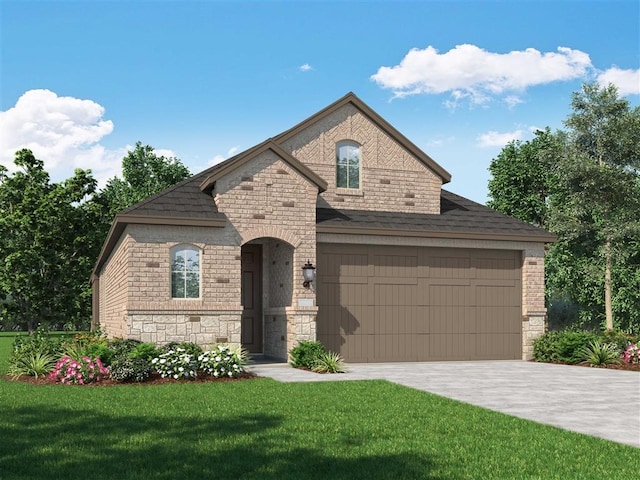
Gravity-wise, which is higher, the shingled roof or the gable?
the gable

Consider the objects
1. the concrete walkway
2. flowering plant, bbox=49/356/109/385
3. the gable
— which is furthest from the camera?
the gable

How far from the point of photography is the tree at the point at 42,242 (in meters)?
41.1

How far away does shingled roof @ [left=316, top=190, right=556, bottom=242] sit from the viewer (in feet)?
66.0

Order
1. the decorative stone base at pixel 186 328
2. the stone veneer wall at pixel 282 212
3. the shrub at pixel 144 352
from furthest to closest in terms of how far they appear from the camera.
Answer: the stone veneer wall at pixel 282 212
the decorative stone base at pixel 186 328
the shrub at pixel 144 352

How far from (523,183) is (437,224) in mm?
21841

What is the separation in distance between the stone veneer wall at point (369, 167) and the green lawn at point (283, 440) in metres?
10.1

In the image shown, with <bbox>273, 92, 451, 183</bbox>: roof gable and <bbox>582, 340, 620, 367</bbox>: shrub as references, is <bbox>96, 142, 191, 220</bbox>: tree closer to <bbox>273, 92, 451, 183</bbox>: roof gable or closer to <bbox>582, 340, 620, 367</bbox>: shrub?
<bbox>273, 92, 451, 183</bbox>: roof gable

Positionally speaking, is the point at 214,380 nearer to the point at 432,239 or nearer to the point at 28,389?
the point at 28,389

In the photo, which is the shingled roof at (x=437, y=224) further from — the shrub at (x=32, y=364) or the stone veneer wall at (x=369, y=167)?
the shrub at (x=32, y=364)

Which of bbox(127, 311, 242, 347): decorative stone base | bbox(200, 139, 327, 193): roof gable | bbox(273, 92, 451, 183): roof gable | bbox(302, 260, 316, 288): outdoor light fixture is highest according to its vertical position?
bbox(273, 92, 451, 183): roof gable

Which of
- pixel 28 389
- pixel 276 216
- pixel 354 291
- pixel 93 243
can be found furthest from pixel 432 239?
pixel 93 243

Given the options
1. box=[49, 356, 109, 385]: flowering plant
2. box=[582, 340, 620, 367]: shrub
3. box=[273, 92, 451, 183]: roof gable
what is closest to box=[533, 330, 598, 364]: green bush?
box=[582, 340, 620, 367]: shrub

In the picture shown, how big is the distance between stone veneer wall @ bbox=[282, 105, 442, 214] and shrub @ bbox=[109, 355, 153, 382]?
8383 millimetres

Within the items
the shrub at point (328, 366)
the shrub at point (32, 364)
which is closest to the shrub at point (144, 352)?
the shrub at point (32, 364)
